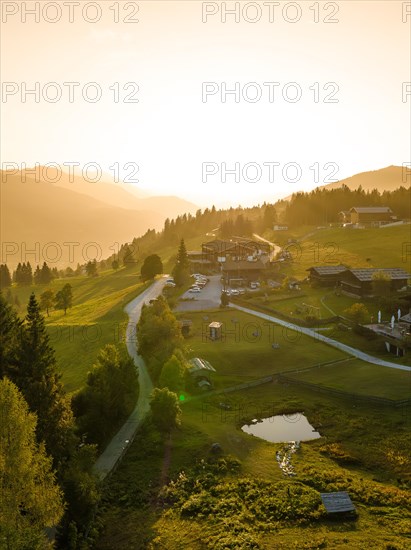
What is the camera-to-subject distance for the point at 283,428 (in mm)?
49312

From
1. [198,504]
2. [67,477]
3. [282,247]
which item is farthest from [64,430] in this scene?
[282,247]

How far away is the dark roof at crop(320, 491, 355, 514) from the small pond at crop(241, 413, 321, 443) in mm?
11845

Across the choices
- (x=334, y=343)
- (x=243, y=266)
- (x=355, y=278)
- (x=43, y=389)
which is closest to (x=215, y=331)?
(x=334, y=343)

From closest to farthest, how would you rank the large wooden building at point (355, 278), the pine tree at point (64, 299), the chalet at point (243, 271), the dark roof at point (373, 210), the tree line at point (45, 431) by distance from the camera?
the tree line at point (45, 431) → the large wooden building at point (355, 278) → the pine tree at point (64, 299) → the chalet at point (243, 271) → the dark roof at point (373, 210)

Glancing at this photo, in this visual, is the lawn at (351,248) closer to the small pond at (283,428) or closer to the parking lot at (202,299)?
the parking lot at (202,299)

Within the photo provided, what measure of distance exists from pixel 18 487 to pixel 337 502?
72.5 ft

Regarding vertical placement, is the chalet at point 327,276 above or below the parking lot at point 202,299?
above

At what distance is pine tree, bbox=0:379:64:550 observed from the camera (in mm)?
23953

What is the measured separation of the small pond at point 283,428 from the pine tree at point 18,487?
25.9 m

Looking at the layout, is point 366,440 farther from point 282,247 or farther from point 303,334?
point 282,247

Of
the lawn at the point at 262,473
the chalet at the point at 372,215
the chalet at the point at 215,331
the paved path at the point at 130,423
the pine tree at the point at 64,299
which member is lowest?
the lawn at the point at 262,473

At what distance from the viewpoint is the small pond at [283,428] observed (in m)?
47.6

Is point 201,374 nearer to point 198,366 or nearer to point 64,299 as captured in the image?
point 198,366

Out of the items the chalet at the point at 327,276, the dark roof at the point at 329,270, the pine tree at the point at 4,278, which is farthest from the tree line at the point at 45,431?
the pine tree at the point at 4,278
